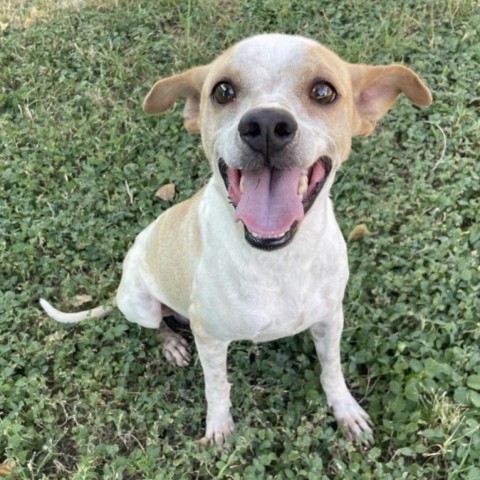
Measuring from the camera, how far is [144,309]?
4207 mm

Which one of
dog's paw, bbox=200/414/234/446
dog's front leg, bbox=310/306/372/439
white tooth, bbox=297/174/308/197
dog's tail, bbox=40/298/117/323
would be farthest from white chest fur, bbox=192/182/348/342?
dog's tail, bbox=40/298/117/323

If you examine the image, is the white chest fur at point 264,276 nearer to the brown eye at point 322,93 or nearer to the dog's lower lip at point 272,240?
the dog's lower lip at point 272,240

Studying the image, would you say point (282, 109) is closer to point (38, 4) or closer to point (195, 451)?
point (195, 451)

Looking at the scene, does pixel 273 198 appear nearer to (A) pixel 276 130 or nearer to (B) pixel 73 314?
(A) pixel 276 130

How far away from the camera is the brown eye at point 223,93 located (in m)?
2.99

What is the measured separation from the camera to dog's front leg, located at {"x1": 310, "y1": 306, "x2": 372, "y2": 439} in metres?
3.73

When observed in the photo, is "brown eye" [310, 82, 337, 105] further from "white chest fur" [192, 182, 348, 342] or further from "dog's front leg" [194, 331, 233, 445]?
"dog's front leg" [194, 331, 233, 445]

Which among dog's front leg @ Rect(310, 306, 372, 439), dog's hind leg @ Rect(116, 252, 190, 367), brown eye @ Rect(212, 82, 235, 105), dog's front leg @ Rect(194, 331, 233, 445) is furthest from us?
dog's hind leg @ Rect(116, 252, 190, 367)

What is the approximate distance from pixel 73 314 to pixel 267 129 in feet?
7.69

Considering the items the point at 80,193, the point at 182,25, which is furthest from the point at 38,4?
the point at 80,193

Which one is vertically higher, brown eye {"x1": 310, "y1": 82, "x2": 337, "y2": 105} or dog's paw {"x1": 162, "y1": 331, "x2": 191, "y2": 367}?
brown eye {"x1": 310, "y1": 82, "x2": 337, "y2": 105}

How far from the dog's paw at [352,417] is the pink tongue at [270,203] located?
1.48m

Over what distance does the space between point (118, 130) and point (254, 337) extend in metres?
2.94

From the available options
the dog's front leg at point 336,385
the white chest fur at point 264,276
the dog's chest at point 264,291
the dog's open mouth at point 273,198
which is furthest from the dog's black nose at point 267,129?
the dog's front leg at point 336,385
